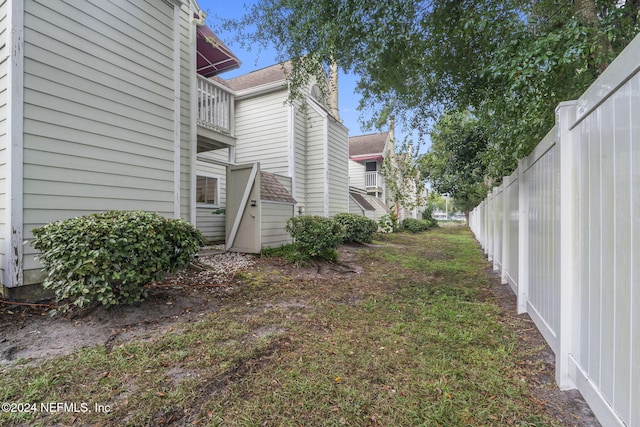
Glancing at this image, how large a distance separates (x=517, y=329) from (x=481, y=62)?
311 centimetres

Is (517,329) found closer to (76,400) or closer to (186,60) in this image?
(76,400)

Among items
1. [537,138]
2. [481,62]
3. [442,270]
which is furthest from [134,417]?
[442,270]

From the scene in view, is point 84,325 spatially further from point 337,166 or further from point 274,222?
point 337,166

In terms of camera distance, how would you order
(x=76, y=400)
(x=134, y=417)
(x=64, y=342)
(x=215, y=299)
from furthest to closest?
(x=215, y=299) < (x=64, y=342) < (x=76, y=400) < (x=134, y=417)

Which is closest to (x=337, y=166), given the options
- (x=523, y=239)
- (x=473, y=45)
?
(x=473, y=45)

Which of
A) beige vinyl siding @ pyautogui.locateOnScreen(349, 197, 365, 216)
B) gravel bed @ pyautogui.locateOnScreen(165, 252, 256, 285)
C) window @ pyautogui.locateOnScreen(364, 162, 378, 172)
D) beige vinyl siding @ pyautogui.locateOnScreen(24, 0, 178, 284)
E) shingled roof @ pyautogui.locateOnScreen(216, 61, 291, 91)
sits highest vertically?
shingled roof @ pyautogui.locateOnScreen(216, 61, 291, 91)

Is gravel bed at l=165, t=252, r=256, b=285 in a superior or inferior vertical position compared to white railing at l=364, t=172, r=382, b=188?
inferior

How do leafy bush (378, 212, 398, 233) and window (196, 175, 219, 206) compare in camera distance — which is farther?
leafy bush (378, 212, 398, 233)

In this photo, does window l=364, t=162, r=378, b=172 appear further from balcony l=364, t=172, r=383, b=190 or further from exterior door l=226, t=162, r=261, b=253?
exterior door l=226, t=162, r=261, b=253

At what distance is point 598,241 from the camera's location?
1.46m

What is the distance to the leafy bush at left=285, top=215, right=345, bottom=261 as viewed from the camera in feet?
19.8

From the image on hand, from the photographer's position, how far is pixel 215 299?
12.6 ft

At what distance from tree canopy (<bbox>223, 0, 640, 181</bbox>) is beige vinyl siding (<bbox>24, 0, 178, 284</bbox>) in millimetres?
1562

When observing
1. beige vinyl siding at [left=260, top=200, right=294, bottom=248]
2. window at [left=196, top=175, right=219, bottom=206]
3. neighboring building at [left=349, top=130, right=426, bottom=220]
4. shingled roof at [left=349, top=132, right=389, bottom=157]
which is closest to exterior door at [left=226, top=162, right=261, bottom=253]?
beige vinyl siding at [left=260, top=200, right=294, bottom=248]
